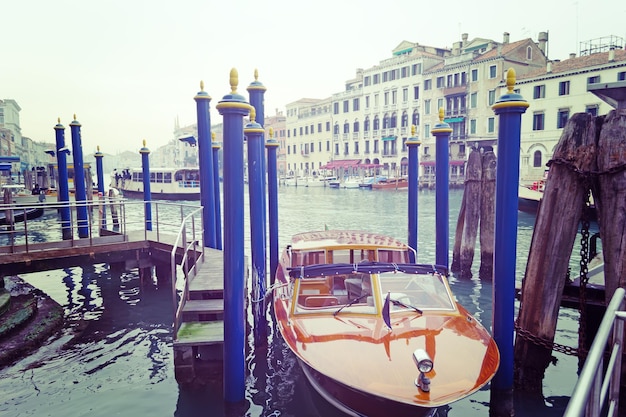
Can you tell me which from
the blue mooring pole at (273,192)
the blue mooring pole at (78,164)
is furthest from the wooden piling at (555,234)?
the blue mooring pole at (78,164)

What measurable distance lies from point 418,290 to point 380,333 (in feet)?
3.49

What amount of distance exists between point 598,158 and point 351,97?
62970 millimetres

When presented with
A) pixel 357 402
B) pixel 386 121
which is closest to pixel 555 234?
pixel 357 402

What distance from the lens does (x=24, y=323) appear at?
8445mm

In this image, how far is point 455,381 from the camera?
4.23m

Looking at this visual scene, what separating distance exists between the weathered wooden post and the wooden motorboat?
18.8 ft

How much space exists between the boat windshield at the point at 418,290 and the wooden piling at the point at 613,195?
1.77 m

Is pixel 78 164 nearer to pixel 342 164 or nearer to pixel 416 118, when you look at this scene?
pixel 416 118

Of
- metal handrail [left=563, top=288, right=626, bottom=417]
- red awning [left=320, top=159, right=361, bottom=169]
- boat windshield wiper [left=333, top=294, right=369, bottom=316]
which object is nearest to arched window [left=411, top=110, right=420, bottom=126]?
red awning [left=320, top=159, right=361, bottom=169]

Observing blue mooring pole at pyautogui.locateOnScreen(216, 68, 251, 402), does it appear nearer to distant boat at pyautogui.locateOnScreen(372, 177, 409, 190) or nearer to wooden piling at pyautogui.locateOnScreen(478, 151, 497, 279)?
wooden piling at pyautogui.locateOnScreen(478, 151, 497, 279)

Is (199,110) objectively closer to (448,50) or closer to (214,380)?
(214,380)

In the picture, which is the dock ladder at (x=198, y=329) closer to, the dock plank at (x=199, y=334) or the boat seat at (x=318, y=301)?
the dock plank at (x=199, y=334)

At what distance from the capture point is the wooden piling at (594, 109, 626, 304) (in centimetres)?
479

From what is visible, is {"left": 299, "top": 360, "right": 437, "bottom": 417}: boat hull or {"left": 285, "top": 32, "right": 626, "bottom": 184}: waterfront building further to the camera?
{"left": 285, "top": 32, "right": 626, "bottom": 184}: waterfront building
